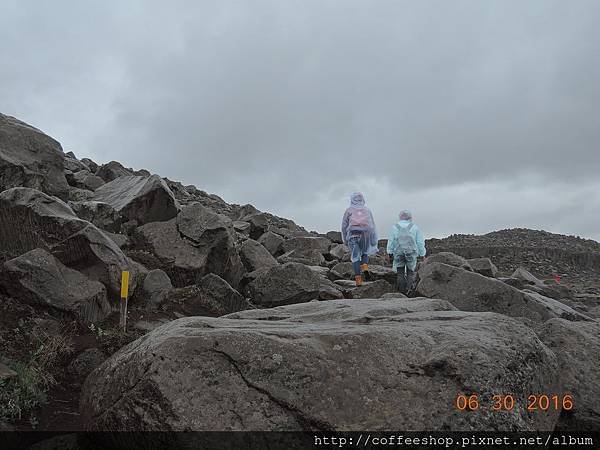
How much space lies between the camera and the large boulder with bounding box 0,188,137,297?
8.37 meters

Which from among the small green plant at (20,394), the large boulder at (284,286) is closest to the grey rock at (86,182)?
the large boulder at (284,286)

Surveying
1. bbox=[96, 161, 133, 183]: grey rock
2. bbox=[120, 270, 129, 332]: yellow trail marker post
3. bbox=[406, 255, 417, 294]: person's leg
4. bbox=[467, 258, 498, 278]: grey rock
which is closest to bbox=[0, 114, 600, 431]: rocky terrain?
bbox=[120, 270, 129, 332]: yellow trail marker post

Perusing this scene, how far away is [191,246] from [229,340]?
7204 millimetres

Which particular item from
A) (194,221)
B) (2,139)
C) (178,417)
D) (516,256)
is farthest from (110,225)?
(516,256)

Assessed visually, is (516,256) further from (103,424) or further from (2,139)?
(103,424)

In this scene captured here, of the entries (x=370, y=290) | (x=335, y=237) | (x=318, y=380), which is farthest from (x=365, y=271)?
(x=335, y=237)

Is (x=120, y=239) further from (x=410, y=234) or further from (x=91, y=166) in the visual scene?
(x=91, y=166)

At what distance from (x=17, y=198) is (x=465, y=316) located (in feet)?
25.8

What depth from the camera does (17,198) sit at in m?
8.91

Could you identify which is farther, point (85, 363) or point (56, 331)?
point (56, 331)

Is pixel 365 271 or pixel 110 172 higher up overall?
pixel 110 172

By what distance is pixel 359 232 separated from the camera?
14156 mm

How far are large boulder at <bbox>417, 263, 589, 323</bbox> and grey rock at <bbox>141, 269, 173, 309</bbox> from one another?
5.35 meters

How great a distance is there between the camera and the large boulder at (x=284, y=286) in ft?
35.9
